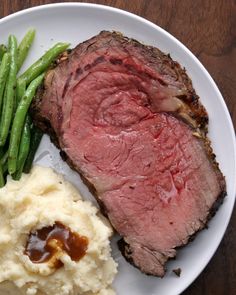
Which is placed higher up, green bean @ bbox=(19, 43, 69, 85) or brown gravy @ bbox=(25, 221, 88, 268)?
green bean @ bbox=(19, 43, 69, 85)

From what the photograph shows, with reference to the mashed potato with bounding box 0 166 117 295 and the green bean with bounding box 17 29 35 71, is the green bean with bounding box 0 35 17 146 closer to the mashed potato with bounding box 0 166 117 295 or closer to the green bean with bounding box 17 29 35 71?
the green bean with bounding box 17 29 35 71

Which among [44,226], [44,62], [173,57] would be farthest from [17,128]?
[173,57]

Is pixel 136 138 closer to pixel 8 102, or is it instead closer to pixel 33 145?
pixel 33 145

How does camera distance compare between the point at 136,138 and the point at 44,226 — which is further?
the point at 136,138

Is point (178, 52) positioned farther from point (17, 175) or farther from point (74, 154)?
point (17, 175)

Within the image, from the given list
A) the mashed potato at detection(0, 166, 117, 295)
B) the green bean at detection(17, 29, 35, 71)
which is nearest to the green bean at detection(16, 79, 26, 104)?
the green bean at detection(17, 29, 35, 71)

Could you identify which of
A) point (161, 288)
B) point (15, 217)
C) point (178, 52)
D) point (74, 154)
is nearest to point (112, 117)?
point (74, 154)

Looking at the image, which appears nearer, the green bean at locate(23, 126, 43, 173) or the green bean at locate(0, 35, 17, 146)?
the green bean at locate(0, 35, 17, 146)

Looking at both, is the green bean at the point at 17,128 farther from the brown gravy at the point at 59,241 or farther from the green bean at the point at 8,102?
the brown gravy at the point at 59,241
